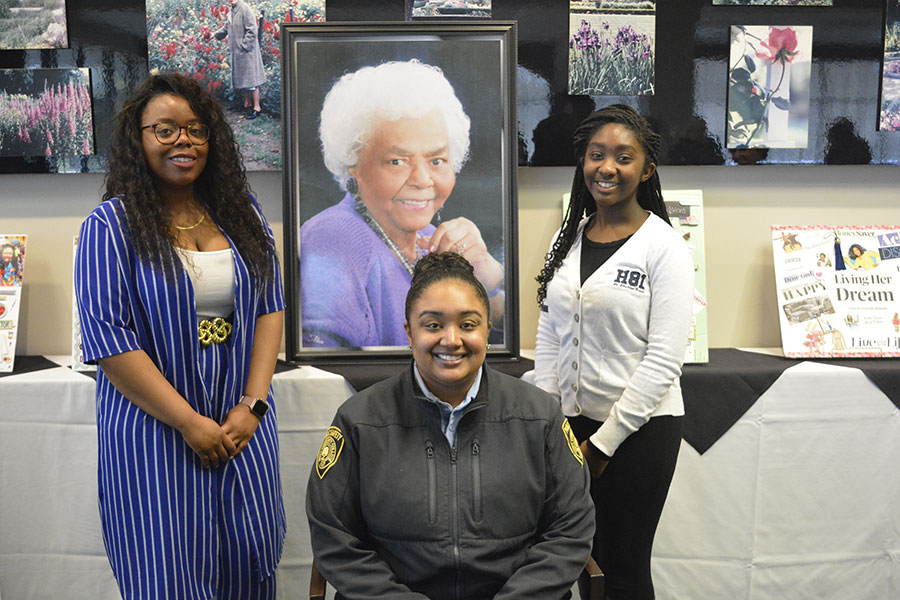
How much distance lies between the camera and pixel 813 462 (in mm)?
2611

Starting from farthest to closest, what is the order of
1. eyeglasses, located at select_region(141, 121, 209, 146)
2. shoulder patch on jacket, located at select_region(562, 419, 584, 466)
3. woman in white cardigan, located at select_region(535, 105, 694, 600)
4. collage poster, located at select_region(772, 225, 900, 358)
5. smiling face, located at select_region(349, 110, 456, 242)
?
collage poster, located at select_region(772, 225, 900, 358), smiling face, located at select_region(349, 110, 456, 242), woman in white cardigan, located at select_region(535, 105, 694, 600), eyeglasses, located at select_region(141, 121, 209, 146), shoulder patch on jacket, located at select_region(562, 419, 584, 466)

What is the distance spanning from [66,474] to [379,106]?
1.61 m

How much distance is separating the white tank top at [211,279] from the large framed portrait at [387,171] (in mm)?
702

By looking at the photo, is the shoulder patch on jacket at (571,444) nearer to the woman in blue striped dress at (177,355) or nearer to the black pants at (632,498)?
the black pants at (632,498)

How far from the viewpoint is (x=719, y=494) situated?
262 cm

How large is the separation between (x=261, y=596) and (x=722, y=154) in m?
2.16

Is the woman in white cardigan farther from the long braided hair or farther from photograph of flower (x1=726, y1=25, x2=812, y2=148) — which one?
photograph of flower (x1=726, y1=25, x2=812, y2=148)

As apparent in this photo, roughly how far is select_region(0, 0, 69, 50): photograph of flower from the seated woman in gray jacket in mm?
1898

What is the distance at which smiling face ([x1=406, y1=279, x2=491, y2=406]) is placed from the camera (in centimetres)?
156

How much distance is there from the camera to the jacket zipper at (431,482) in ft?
5.13

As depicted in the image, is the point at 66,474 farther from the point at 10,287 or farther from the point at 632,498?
the point at 632,498

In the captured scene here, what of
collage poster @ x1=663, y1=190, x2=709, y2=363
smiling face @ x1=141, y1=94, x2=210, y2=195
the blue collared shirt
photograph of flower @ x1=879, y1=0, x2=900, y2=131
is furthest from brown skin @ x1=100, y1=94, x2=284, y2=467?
photograph of flower @ x1=879, y1=0, x2=900, y2=131

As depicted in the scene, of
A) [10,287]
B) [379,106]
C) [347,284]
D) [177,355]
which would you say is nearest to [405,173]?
[379,106]

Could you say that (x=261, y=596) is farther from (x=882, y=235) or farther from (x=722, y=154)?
(x=882, y=235)
